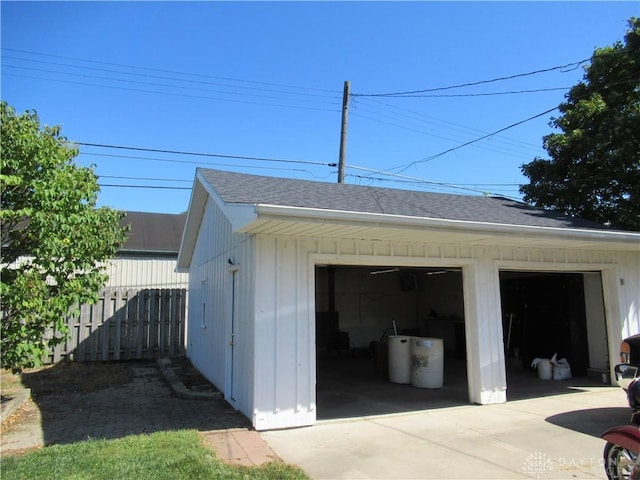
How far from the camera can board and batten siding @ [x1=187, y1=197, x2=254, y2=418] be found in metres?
6.86

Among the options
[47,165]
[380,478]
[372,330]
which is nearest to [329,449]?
[380,478]

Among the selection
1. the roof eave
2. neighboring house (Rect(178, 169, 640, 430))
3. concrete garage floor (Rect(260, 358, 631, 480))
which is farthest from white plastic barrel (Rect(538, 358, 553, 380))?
the roof eave

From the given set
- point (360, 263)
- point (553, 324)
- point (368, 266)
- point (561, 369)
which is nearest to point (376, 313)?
point (553, 324)

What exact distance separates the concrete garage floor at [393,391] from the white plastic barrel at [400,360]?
0.67ft

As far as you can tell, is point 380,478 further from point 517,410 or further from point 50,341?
point 50,341

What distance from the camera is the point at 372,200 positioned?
8320 mm

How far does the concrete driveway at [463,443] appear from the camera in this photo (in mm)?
4676

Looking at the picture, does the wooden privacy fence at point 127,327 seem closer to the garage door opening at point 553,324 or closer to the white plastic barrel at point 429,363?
the white plastic barrel at point 429,363

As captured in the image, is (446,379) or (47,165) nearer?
(47,165)

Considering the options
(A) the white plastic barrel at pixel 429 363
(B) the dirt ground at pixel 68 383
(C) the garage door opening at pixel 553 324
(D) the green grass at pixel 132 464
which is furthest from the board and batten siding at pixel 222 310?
(C) the garage door opening at pixel 553 324

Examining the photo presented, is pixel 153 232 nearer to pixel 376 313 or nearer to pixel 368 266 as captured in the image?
pixel 376 313

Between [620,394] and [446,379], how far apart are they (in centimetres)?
330

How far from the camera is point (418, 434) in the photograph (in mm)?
6016

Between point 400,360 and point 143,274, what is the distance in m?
11.1
